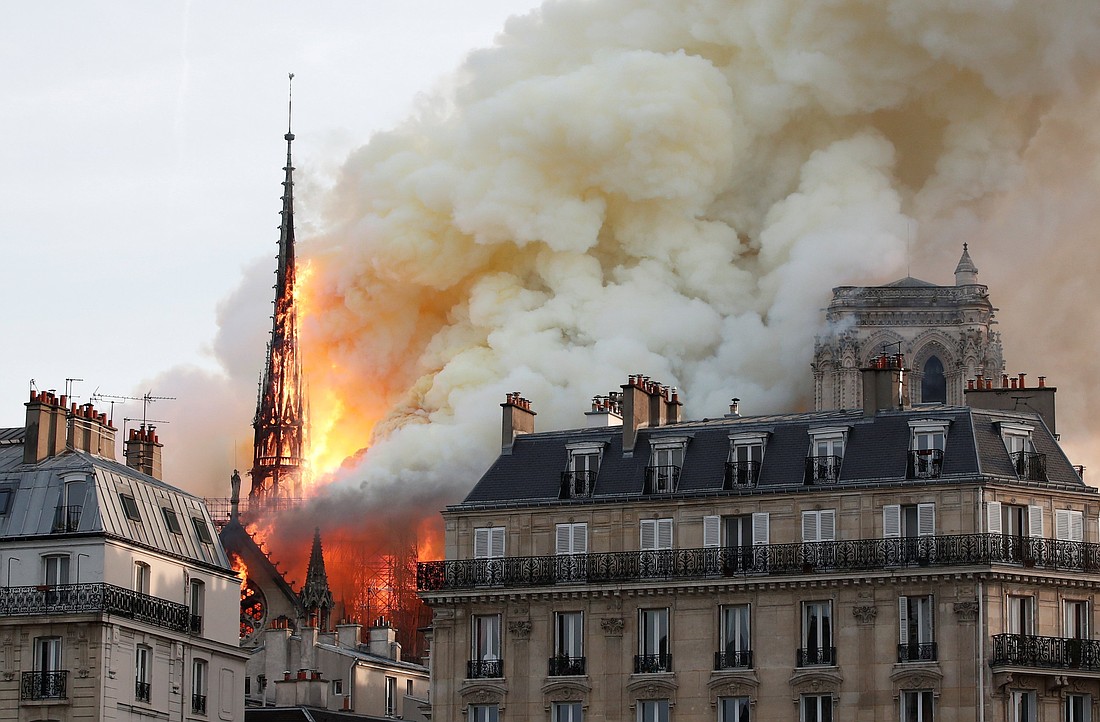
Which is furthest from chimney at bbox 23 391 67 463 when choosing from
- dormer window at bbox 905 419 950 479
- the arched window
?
the arched window

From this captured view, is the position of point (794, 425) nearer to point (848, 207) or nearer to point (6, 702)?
point (6, 702)

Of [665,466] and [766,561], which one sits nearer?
[766,561]

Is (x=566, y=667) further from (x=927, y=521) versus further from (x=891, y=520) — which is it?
(x=927, y=521)

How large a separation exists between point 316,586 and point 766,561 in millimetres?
40046

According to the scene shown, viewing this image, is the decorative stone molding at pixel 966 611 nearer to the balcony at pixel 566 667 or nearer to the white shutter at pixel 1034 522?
the white shutter at pixel 1034 522

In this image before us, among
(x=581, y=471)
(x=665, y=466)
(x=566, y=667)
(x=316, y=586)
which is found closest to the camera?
(x=566, y=667)

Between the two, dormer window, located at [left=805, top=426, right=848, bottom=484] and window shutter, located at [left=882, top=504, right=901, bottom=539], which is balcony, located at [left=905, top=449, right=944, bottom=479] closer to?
window shutter, located at [left=882, top=504, right=901, bottom=539]

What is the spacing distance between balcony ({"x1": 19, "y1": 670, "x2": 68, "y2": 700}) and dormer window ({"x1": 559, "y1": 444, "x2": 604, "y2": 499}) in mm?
11766

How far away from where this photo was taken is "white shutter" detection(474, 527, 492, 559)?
230 feet

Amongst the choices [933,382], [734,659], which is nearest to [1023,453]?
[734,659]

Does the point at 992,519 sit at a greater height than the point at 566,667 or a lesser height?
greater

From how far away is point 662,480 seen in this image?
69.8 m

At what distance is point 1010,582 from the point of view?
215 feet

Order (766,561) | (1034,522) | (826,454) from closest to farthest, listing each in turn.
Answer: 1. (1034,522)
2. (766,561)
3. (826,454)
